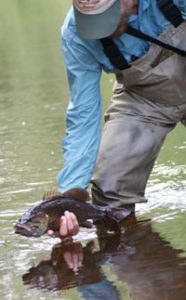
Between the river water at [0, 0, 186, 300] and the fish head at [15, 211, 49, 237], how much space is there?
20 cm

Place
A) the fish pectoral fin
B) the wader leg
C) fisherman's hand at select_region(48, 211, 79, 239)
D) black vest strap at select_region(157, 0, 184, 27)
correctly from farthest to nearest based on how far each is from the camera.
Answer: the wader leg
the fish pectoral fin
black vest strap at select_region(157, 0, 184, 27)
fisherman's hand at select_region(48, 211, 79, 239)

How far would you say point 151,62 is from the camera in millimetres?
5531

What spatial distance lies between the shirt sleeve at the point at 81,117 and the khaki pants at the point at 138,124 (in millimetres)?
245

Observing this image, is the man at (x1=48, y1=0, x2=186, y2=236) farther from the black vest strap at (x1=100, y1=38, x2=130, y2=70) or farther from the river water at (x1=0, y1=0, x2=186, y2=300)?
the river water at (x1=0, y1=0, x2=186, y2=300)

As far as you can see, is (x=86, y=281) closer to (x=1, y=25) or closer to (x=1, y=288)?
(x=1, y=288)

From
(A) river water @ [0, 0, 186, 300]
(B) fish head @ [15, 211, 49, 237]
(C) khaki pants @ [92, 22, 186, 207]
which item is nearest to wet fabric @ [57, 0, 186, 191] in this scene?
(C) khaki pants @ [92, 22, 186, 207]

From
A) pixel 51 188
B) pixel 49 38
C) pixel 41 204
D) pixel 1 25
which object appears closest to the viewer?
pixel 41 204

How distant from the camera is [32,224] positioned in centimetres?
503

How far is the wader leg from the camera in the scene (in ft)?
18.8

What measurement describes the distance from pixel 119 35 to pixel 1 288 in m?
1.67

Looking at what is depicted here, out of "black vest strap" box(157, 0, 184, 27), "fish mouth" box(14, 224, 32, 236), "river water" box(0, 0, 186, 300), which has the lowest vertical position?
"river water" box(0, 0, 186, 300)

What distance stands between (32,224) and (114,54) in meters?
1.16

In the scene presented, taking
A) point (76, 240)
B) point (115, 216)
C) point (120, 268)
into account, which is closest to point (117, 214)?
point (115, 216)

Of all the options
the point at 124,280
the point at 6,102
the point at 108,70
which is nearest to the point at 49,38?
the point at 6,102
